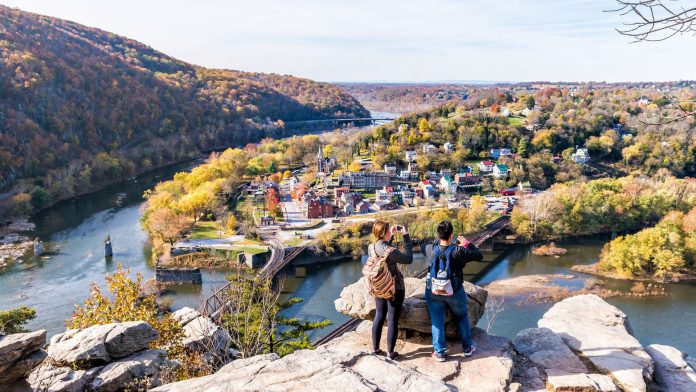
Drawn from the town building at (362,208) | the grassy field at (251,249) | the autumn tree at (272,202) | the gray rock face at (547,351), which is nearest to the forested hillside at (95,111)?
the autumn tree at (272,202)

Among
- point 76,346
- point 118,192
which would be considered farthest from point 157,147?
point 76,346

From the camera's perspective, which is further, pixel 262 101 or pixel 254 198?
pixel 262 101

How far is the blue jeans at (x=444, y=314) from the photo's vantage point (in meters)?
3.98

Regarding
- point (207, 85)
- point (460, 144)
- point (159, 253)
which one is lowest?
point (159, 253)

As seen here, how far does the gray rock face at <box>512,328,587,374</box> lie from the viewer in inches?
166

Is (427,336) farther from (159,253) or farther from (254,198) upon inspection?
(254,198)

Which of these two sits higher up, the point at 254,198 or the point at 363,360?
the point at 363,360

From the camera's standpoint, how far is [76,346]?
229 inches

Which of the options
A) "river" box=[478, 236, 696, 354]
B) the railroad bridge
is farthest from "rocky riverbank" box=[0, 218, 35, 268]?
"river" box=[478, 236, 696, 354]

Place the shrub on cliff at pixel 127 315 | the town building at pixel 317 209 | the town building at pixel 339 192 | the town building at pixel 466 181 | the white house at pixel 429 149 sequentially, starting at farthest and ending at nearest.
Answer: the white house at pixel 429 149 < the town building at pixel 466 181 < the town building at pixel 339 192 < the town building at pixel 317 209 < the shrub on cliff at pixel 127 315

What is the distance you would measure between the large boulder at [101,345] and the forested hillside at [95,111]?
90.1 ft

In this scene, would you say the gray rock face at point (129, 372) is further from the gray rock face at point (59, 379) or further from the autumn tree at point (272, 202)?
the autumn tree at point (272, 202)

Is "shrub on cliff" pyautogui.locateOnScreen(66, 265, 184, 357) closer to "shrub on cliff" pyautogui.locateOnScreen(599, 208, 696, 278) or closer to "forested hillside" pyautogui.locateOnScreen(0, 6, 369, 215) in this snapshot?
"shrub on cliff" pyautogui.locateOnScreen(599, 208, 696, 278)

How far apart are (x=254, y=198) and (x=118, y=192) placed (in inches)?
472
